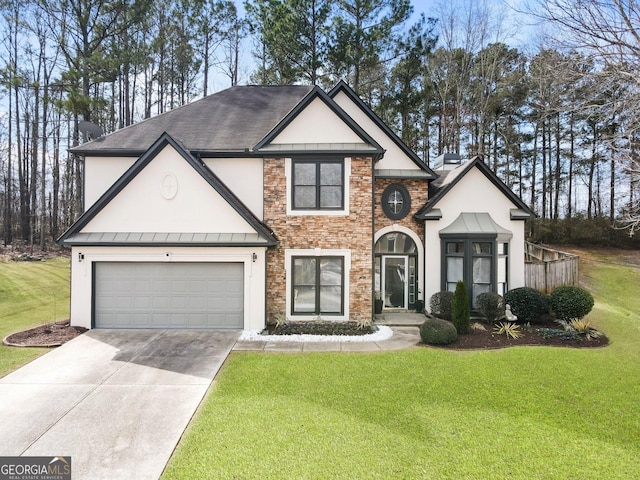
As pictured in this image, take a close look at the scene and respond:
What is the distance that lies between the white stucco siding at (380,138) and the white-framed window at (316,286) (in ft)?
14.0

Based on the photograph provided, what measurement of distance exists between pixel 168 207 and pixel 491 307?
10.6 meters

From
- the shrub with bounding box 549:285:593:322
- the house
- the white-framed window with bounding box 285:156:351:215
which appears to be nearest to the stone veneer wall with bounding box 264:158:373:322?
the house

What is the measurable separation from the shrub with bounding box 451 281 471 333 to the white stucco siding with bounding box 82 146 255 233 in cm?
637

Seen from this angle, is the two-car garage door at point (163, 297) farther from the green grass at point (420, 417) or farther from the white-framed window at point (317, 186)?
the white-framed window at point (317, 186)

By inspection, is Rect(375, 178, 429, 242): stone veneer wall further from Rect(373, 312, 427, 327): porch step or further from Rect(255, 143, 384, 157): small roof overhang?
Rect(373, 312, 427, 327): porch step

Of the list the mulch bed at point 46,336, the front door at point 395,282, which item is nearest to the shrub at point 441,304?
the front door at point 395,282

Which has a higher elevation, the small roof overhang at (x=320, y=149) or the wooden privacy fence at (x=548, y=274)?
the small roof overhang at (x=320, y=149)

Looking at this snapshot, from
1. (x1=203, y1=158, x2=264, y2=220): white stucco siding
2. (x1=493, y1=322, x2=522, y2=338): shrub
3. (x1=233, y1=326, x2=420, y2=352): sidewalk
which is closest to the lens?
(x1=233, y1=326, x2=420, y2=352): sidewalk

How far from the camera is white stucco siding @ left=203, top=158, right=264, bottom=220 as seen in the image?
1115cm

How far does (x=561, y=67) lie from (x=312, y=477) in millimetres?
9925

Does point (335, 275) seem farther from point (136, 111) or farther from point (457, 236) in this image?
point (136, 111)

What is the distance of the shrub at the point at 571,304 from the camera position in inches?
410

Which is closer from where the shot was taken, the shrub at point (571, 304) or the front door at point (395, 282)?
the shrub at point (571, 304)

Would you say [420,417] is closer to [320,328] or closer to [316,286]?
[320,328]
